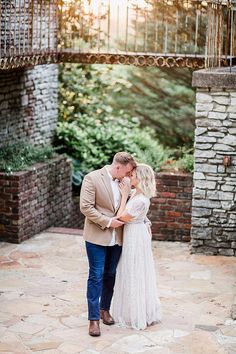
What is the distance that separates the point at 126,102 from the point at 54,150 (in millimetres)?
4365

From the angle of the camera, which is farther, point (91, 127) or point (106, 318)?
point (91, 127)

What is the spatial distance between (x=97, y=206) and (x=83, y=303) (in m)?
1.52

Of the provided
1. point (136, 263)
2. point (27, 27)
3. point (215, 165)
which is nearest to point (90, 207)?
point (136, 263)

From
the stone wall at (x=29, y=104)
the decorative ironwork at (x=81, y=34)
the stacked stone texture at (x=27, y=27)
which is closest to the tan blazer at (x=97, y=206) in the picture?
the decorative ironwork at (x=81, y=34)

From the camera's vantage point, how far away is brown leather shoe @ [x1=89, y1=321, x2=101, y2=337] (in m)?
6.96

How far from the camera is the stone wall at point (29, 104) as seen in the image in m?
11.4

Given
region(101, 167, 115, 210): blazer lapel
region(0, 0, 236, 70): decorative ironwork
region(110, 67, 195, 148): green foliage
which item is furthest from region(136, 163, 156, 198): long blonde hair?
region(110, 67, 195, 148): green foliage

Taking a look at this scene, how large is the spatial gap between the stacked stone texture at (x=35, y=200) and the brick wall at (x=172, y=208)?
1.75 metres

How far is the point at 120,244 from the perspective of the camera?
708 cm

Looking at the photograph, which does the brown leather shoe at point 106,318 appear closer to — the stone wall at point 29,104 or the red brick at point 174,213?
the red brick at point 174,213

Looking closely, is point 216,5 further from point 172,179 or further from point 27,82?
point 27,82

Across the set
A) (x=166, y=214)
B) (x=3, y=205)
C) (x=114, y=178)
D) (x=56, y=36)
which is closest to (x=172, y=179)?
(x=166, y=214)

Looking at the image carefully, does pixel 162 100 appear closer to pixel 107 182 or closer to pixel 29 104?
pixel 29 104

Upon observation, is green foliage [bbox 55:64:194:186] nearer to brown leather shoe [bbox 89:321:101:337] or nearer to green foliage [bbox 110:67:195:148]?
green foliage [bbox 110:67:195:148]
